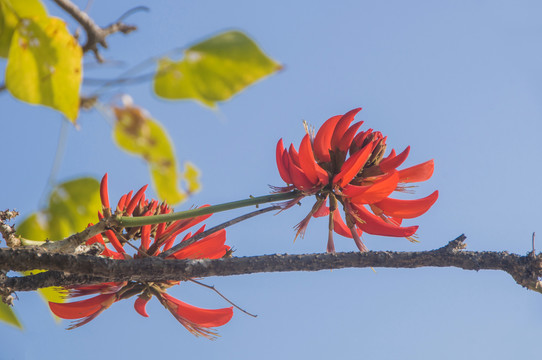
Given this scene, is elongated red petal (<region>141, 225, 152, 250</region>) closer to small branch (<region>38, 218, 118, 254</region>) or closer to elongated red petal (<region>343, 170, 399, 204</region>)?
small branch (<region>38, 218, 118, 254</region>)

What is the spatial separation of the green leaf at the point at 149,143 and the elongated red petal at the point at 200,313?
266 mm

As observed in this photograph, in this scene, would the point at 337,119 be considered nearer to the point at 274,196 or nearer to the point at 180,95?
the point at 274,196

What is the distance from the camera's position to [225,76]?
28cm

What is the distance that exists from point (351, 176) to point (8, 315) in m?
0.32

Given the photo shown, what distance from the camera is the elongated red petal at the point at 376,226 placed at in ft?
1.71

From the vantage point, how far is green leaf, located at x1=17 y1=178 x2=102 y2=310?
0.44 meters

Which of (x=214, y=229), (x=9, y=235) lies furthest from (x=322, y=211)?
(x=9, y=235)

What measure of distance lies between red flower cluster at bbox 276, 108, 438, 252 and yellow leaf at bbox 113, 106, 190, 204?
0.71 ft

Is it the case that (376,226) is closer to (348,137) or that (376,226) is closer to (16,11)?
(348,137)

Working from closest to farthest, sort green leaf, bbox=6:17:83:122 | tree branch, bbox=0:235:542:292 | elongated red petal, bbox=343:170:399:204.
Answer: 1. green leaf, bbox=6:17:83:122
2. tree branch, bbox=0:235:542:292
3. elongated red petal, bbox=343:170:399:204

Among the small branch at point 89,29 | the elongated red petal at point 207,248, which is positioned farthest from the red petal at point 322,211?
the small branch at point 89,29

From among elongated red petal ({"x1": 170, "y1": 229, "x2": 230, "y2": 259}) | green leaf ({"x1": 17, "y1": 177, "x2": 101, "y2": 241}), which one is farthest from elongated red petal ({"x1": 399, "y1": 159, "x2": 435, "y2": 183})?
green leaf ({"x1": 17, "y1": 177, "x2": 101, "y2": 241})

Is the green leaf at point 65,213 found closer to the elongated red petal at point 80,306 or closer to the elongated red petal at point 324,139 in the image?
the elongated red petal at point 80,306

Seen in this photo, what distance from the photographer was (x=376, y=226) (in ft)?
1.76
